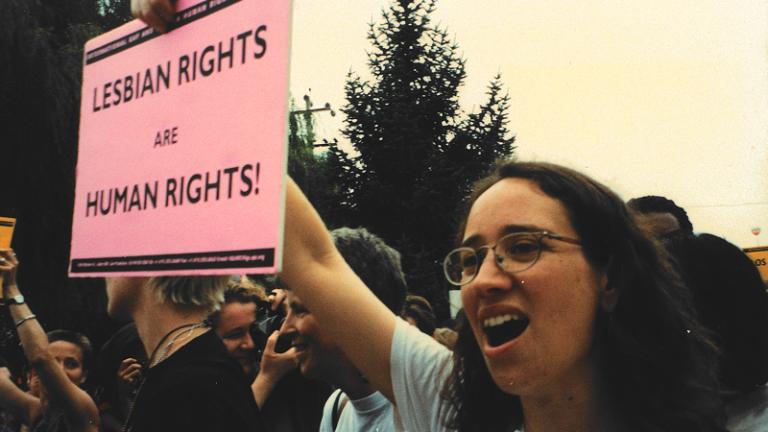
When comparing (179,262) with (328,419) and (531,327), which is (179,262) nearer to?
(531,327)

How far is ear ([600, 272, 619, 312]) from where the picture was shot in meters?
1.54

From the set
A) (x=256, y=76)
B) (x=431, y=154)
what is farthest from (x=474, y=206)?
(x=431, y=154)

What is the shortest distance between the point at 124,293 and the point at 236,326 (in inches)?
53.8

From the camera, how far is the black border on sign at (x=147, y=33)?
165 cm

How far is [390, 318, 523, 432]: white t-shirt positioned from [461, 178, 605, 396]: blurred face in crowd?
0.26 meters

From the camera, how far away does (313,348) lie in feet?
9.12

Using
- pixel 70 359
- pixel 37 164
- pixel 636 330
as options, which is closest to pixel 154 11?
pixel 636 330

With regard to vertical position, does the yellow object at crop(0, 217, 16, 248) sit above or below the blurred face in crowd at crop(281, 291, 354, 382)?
above

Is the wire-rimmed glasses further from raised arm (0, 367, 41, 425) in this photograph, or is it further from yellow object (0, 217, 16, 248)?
raised arm (0, 367, 41, 425)

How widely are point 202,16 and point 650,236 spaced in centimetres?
110

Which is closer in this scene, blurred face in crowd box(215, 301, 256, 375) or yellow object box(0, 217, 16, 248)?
blurred face in crowd box(215, 301, 256, 375)

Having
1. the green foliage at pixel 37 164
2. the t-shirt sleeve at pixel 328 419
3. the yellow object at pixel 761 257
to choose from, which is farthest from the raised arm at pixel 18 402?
the green foliage at pixel 37 164

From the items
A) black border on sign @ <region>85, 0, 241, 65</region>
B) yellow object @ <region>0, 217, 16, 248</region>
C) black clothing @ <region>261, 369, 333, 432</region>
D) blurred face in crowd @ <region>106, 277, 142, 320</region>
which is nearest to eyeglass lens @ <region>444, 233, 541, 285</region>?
black border on sign @ <region>85, 0, 241, 65</region>

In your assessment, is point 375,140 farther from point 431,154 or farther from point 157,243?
point 157,243
